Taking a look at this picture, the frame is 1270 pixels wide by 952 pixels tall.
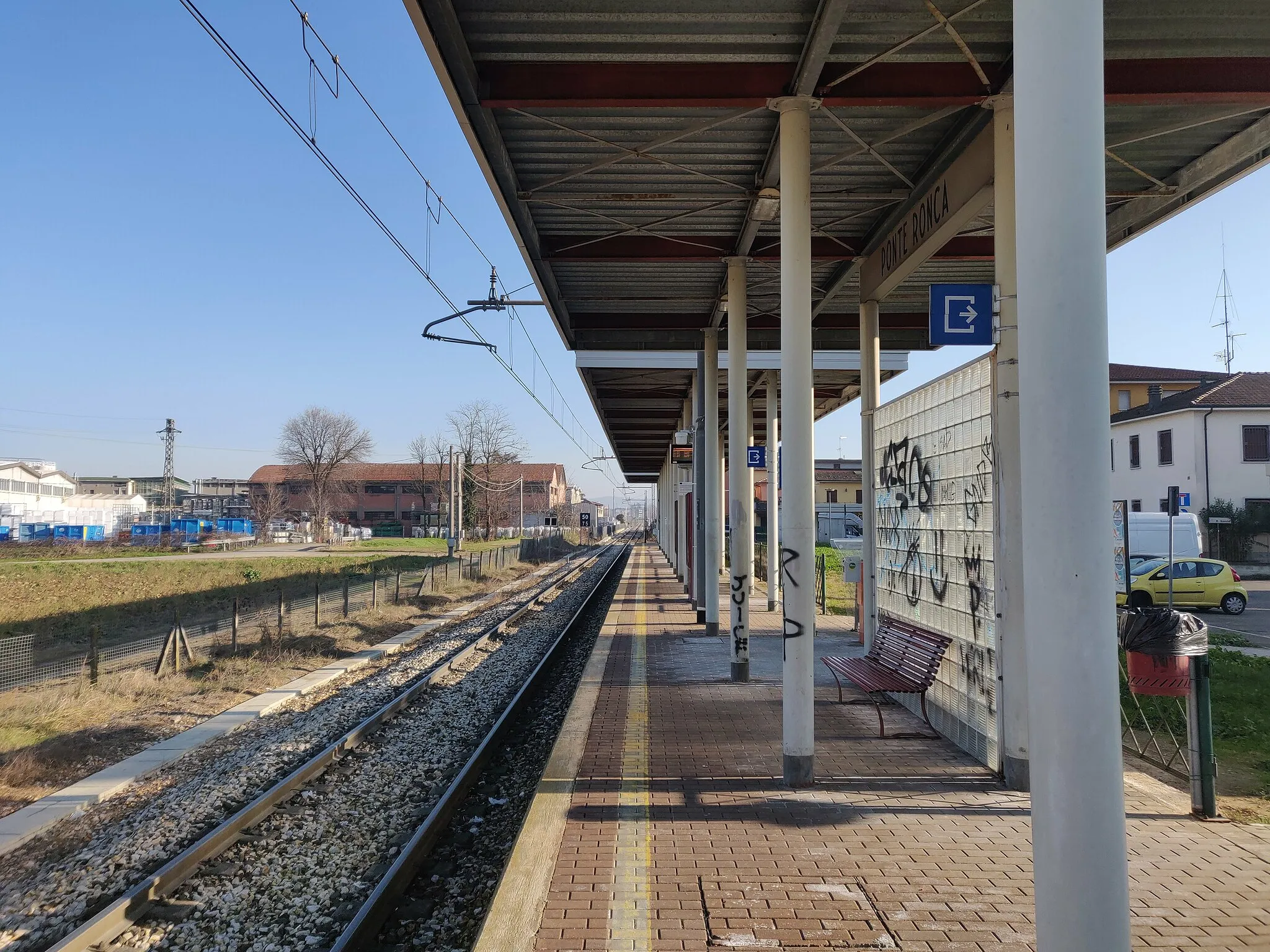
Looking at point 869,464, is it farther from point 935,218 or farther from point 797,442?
point 797,442

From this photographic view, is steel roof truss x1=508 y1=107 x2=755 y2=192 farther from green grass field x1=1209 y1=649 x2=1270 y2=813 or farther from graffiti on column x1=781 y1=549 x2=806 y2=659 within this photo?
green grass field x1=1209 y1=649 x2=1270 y2=813

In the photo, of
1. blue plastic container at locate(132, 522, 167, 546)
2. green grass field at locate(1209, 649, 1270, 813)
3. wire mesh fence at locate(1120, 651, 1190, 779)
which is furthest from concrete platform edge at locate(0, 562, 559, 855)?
blue plastic container at locate(132, 522, 167, 546)

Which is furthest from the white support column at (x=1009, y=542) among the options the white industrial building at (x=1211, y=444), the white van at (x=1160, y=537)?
the white industrial building at (x=1211, y=444)

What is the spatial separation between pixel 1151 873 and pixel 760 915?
2245 millimetres

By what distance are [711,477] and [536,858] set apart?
922cm

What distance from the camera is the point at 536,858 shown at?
484cm

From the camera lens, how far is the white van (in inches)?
862

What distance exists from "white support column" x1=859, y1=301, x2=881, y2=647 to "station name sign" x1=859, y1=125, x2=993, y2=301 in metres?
0.46

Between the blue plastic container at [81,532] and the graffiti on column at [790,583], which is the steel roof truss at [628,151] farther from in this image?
the blue plastic container at [81,532]

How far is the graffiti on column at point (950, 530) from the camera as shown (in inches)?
259

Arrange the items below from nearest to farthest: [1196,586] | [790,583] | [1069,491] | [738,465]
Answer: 1. [1069,491]
2. [790,583]
3. [738,465]
4. [1196,586]

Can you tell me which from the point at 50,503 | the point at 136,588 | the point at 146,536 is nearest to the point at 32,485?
the point at 50,503

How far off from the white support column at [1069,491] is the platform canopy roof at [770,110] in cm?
351

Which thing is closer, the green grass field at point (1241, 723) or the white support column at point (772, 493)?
the green grass field at point (1241, 723)
